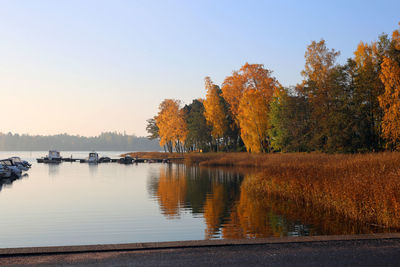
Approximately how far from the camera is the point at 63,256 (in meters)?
9.24

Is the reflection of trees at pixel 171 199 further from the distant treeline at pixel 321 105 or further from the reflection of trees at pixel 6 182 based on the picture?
the distant treeline at pixel 321 105

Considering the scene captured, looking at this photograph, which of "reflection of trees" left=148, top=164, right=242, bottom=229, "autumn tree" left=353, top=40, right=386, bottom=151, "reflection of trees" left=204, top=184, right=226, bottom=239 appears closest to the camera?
"reflection of trees" left=204, top=184, right=226, bottom=239

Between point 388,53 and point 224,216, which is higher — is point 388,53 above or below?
→ above

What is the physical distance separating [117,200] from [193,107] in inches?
2996

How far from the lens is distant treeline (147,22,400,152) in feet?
151

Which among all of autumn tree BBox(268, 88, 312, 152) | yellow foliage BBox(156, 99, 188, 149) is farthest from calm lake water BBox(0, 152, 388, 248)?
yellow foliage BBox(156, 99, 188, 149)

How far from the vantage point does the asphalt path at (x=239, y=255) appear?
8844 millimetres

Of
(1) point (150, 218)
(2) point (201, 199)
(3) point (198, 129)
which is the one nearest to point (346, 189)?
(1) point (150, 218)

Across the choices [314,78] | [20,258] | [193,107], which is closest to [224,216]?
[20,258]

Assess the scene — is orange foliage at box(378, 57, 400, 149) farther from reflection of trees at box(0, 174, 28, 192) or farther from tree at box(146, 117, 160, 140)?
tree at box(146, 117, 160, 140)

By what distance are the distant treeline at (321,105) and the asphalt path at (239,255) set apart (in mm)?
36173

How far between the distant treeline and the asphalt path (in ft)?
119

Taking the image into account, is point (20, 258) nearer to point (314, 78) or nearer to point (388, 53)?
point (388, 53)

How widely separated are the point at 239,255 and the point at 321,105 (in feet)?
158
